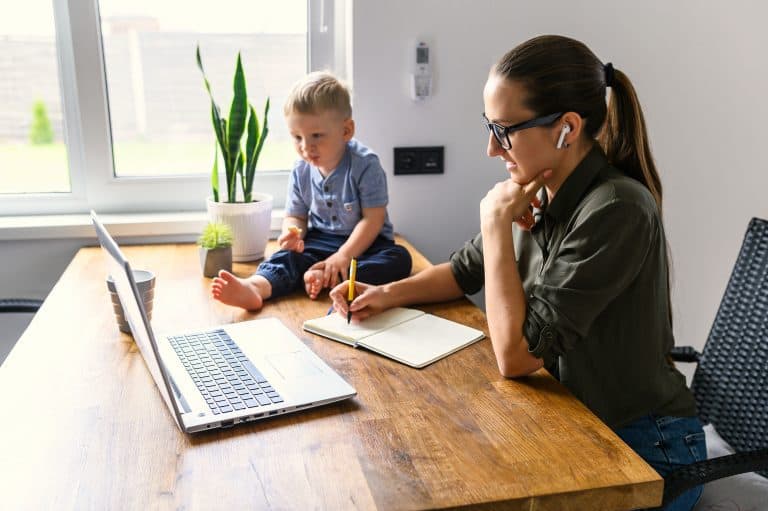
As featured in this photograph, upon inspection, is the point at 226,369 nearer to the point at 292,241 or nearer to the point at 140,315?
the point at 140,315

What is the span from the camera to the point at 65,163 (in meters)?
2.29

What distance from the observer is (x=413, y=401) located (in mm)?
1167

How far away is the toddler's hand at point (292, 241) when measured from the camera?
1.88m

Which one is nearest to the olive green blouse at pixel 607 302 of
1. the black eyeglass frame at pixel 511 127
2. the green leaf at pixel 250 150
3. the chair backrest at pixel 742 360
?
the black eyeglass frame at pixel 511 127

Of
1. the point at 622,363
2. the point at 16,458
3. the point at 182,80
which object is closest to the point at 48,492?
the point at 16,458

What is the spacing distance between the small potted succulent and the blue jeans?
104cm

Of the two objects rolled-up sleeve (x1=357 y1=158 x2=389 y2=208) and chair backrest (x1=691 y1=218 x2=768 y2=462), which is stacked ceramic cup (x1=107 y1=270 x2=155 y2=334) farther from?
chair backrest (x1=691 y1=218 x2=768 y2=462)

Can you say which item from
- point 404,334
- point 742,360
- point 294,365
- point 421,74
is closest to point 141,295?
point 294,365

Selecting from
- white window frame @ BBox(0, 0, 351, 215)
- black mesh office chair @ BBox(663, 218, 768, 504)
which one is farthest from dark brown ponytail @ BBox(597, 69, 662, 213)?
white window frame @ BBox(0, 0, 351, 215)

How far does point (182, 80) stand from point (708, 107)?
1673mm

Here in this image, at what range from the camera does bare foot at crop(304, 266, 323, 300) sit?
→ 5.61ft

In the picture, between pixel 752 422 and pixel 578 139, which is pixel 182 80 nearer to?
pixel 578 139

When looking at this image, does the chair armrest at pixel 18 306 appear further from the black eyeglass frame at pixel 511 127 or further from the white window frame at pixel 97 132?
the black eyeglass frame at pixel 511 127

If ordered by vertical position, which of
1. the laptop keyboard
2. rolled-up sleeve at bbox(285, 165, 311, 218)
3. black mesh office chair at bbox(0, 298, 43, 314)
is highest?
rolled-up sleeve at bbox(285, 165, 311, 218)
